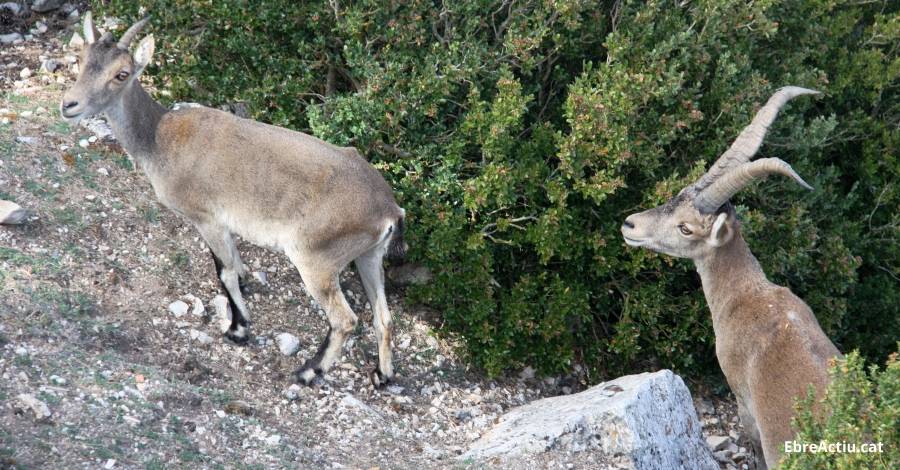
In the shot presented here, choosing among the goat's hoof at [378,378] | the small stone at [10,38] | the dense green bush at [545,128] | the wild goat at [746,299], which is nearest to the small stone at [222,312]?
the goat's hoof at [378,378]

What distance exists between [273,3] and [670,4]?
11.8 ft

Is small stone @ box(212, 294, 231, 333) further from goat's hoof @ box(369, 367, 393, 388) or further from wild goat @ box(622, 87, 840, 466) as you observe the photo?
wild goat @ box(622, 87, 840, 466)

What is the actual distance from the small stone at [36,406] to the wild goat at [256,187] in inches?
74.0

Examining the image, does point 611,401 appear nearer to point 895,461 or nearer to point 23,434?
point 895,461

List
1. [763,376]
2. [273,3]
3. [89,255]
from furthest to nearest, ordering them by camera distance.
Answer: [273,3], [89,255], [763,376]

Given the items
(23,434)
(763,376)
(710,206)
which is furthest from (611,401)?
(23,434)

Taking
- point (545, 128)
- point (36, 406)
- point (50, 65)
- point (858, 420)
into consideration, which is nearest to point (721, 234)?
point (545, 128)

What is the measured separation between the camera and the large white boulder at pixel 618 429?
268 inches

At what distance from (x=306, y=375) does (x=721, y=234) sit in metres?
3.34

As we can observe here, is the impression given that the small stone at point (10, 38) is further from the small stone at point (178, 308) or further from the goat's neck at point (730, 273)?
the goat's neck at point (730, 273)

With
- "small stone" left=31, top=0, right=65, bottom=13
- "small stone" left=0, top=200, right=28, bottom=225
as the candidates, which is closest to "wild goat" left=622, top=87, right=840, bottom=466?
"small stone" left=0, top=200, right=28, bottom=225

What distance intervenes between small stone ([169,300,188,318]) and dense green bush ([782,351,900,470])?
4.64 m

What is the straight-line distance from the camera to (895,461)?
486 cm

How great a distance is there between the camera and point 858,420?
508cm
